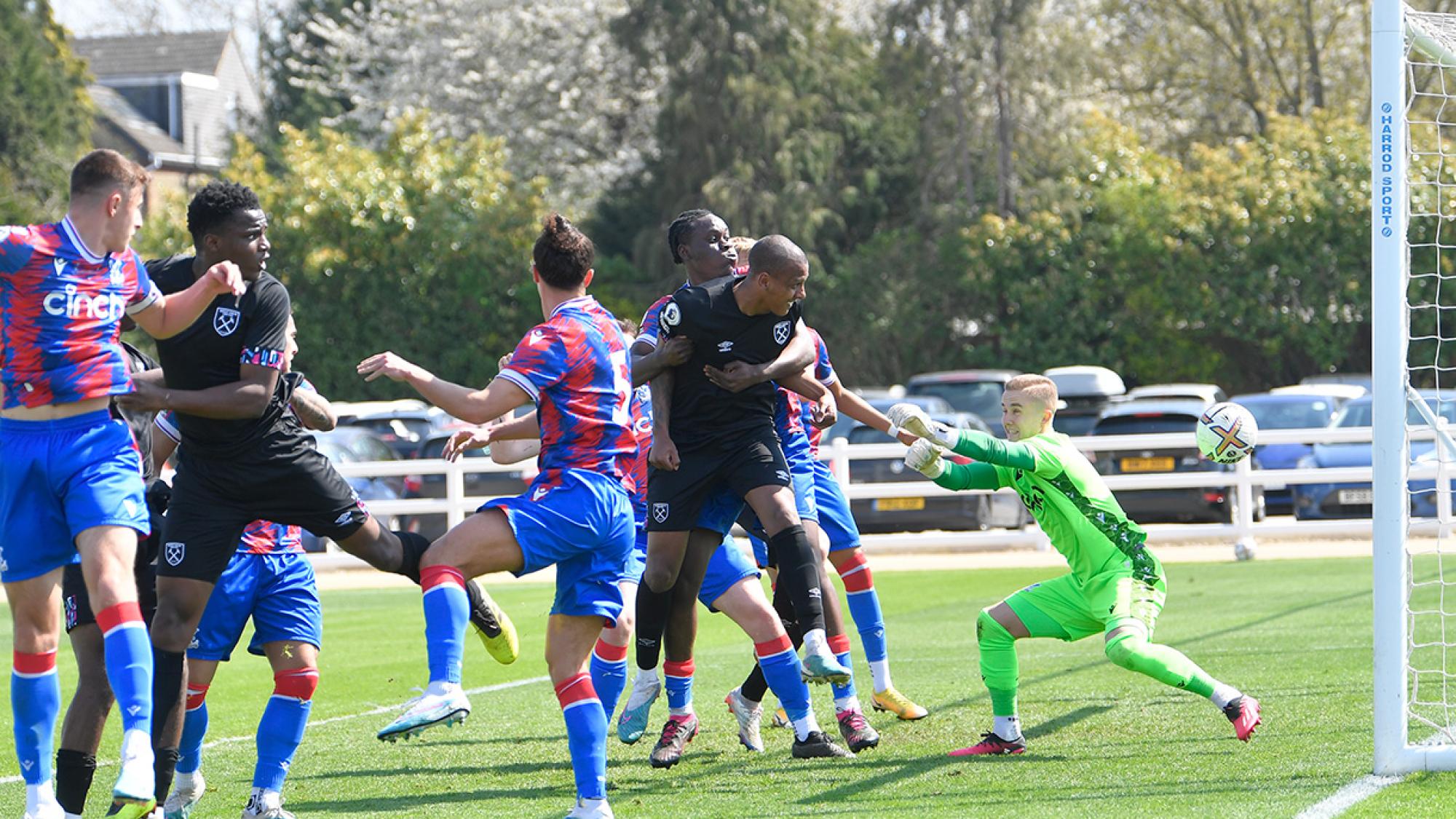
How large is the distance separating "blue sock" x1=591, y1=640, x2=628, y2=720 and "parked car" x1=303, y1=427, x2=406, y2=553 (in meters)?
12.2

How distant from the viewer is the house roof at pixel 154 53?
5544cm

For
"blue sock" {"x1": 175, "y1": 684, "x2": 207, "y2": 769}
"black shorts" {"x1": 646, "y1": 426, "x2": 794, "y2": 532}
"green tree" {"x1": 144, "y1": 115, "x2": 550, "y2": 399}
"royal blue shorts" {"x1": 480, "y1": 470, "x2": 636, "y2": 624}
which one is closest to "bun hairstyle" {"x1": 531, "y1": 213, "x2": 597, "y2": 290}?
"royal blue shorts" {"x1": 480, "y1": 470, "x2": 636, "y2": 624}

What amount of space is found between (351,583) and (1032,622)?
12637 millimetres

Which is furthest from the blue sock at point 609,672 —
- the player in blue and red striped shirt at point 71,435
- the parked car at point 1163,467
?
the parked car at point 1163,467

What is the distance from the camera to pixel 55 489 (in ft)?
17.5

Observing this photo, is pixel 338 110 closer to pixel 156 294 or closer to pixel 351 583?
pixel 351 583

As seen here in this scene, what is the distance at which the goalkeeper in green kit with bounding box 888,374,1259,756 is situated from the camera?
21.8ft

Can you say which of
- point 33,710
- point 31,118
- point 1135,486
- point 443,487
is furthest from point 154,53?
point 33,710

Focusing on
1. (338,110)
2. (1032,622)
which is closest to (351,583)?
(1032,622)

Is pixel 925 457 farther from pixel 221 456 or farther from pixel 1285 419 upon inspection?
pixel 1285 419

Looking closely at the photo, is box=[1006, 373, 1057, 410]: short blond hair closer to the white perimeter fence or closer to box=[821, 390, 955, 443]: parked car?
the white perimeter fence

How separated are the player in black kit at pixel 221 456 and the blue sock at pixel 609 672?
167cm

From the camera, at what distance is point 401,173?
3512cm

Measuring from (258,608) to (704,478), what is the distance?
5.94ft
